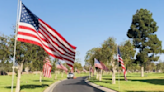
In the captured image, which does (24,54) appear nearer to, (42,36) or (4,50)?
(4,50)

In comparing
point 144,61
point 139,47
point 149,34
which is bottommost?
point 144,61

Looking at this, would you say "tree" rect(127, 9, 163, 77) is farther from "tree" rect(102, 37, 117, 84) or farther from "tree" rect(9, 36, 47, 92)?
"tree" rect(9, 36, 47, 92)

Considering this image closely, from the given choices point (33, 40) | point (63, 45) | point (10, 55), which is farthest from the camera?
point (10, 55)

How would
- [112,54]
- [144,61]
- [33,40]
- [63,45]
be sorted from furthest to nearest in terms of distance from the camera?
[144,61] < [112,54] < [63,45] < [33,40]

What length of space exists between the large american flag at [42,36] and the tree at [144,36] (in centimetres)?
5396

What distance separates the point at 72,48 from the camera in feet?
42.4

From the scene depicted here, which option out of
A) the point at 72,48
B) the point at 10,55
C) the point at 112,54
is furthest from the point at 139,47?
the point at 72,48

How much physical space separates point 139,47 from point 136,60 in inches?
178

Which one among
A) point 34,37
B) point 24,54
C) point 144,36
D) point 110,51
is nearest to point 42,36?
point 34,37

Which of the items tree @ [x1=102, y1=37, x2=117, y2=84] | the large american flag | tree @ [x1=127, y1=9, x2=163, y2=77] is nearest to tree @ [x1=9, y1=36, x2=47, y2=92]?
the large american flag

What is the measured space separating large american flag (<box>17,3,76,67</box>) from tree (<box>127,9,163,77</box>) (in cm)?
5396

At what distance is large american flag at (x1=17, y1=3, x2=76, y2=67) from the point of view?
35.7 ft

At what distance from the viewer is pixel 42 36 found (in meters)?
12.0

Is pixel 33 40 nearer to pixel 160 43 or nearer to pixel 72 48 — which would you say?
pixel 72 48
